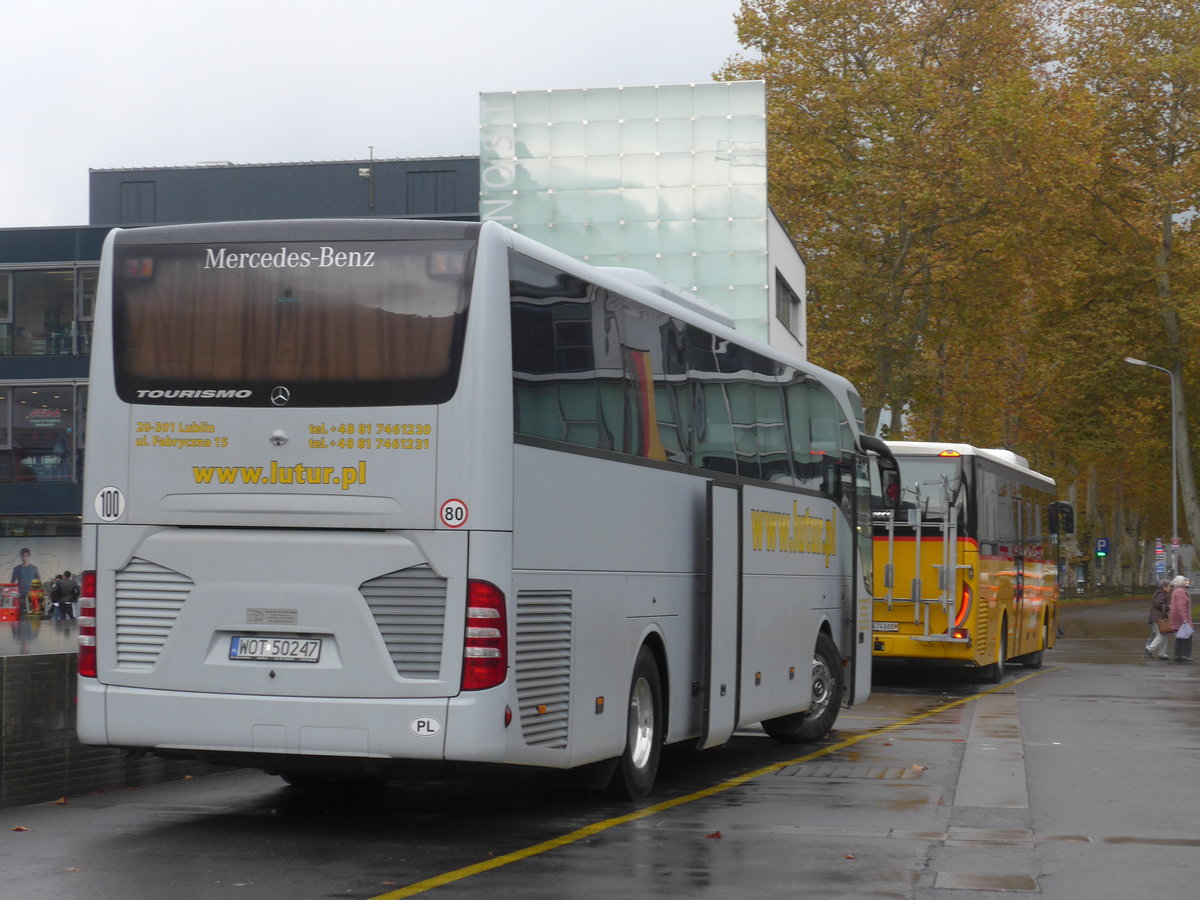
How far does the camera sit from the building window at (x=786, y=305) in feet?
A: 149

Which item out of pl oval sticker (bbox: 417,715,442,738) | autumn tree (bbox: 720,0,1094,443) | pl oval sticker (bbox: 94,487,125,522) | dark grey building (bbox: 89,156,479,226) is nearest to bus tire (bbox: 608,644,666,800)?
pl oval sticker (bbox: 417,715,442,738)

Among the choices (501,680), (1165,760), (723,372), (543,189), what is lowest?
(1165,760)

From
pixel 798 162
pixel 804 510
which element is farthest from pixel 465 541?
pixel 798 162

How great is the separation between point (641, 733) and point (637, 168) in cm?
→ 3319

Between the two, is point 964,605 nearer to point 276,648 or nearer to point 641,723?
point 641,723

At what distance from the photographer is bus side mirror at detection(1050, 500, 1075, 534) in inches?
1282

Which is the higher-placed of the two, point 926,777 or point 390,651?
point 390,651

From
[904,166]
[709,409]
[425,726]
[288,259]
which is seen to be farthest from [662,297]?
[904,166]

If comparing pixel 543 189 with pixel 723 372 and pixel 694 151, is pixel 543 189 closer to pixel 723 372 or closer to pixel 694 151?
pixel 694 151

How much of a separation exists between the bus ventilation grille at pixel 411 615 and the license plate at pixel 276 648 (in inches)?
16.0

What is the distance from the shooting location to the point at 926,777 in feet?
45.6

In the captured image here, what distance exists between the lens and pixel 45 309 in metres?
53.9

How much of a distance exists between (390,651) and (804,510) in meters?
6.91

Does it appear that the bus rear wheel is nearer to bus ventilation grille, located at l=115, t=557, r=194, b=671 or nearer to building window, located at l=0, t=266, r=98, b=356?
bus ventilation grille, located at l=115, t=557, r=194, b=671
